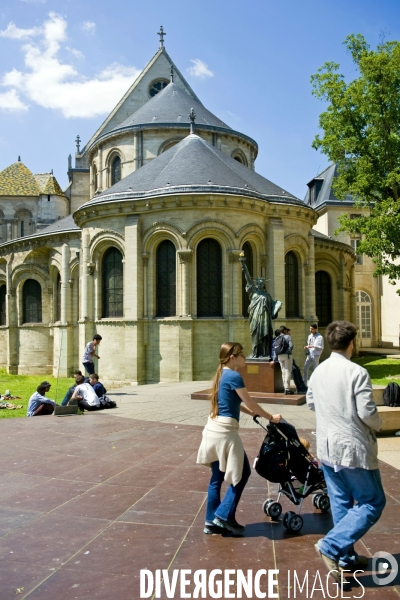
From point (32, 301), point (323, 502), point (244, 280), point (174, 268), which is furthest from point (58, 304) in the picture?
point (323, 502)

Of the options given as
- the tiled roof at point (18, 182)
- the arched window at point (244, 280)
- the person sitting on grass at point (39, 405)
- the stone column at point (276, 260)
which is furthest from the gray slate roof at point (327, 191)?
the person sitting on grass at point (39, 405)

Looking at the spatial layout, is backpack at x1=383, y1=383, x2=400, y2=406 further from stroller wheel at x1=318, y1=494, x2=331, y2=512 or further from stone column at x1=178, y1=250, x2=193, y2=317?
stone column at x1=178, y1=250, x2=193, y2=317

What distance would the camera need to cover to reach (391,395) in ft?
31.6

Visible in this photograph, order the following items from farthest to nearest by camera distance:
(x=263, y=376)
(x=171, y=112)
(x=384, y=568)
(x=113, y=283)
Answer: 1. (x=171, y=112)
2. (x=113, y=283)
3. (x=263, y=376)
4. (x=384, y=568)

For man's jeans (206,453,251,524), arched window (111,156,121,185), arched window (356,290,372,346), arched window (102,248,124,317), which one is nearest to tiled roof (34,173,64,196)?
arched window (111,156,121,185)

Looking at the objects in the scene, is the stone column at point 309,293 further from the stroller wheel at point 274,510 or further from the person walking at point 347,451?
the person walking at point 347,451

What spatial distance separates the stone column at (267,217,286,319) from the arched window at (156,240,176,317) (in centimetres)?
418

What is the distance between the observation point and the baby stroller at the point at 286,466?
5078mm

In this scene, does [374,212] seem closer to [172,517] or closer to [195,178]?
[195,178]

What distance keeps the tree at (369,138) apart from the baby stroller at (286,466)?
16.5m

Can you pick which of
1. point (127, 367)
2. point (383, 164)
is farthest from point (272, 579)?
point (383, 164)

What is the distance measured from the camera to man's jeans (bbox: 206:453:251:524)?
480 centimetres

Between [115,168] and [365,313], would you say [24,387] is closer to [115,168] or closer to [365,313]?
[115,168]

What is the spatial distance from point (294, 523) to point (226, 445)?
955mm
